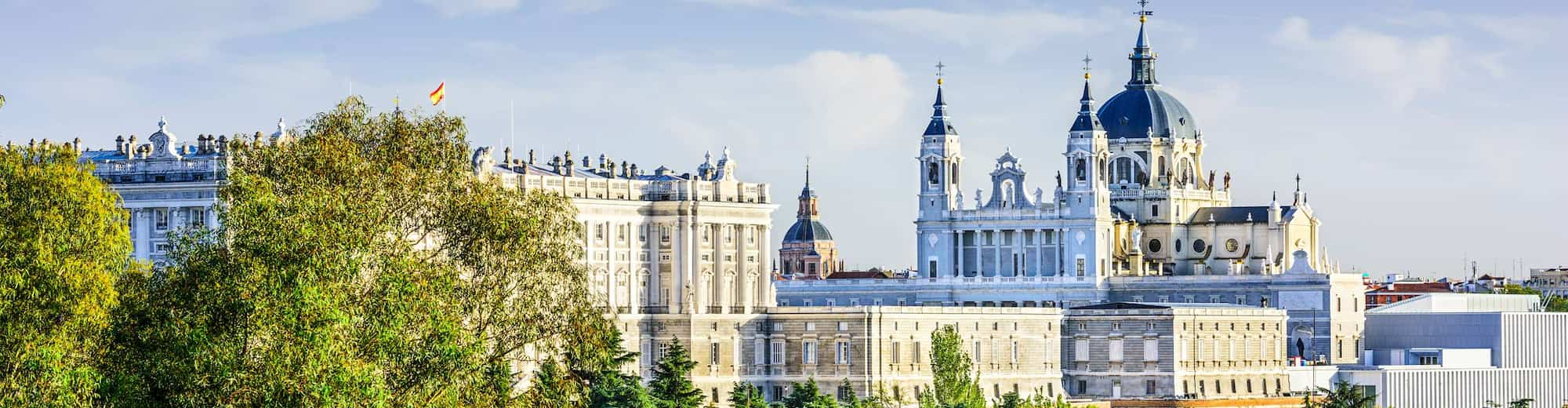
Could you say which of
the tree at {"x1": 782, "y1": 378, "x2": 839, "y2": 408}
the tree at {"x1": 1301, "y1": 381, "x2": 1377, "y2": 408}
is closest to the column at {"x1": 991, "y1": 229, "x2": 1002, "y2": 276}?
the tree at {"x1": 1301, "y1": 381, "x2": 1377, "y2": 408}

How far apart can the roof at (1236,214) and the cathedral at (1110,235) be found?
10 cm

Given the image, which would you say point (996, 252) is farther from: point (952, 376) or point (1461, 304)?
point (952, 376)

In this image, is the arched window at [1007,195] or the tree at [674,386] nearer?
the tree at [674,386]

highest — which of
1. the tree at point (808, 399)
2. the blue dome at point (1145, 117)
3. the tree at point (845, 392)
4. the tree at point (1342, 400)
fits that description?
the blue dome at point (1145, 117)

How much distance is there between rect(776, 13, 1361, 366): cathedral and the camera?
180750 millimetres

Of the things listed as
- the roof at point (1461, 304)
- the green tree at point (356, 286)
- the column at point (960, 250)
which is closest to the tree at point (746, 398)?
the green tree at point (356, 286)

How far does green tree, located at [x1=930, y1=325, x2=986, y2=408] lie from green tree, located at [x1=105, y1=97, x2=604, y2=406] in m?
54.2

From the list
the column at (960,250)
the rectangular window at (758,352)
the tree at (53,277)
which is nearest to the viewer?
the tree at (53,277)

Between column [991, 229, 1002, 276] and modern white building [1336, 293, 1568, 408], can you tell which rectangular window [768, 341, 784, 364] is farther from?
column [991, 229, 1002, 276]

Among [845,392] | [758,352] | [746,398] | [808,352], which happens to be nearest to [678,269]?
[758,352]

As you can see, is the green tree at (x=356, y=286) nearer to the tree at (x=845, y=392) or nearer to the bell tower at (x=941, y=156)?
the tree at (x=845, y=392)

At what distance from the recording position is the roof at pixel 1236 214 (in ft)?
616

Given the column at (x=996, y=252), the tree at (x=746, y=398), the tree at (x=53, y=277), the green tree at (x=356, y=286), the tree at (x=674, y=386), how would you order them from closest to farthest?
the tree at (x=53, y=277) < the green tree at (x=356, y=286) < the tree at (x=674, y=386) < the tree at (x=746, y=398) < the column at (x=996, y=252)

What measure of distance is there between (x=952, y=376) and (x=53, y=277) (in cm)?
6867
